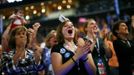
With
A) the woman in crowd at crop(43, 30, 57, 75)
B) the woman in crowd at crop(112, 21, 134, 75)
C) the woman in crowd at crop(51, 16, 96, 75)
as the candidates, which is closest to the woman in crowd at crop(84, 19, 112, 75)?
the woman in crowd at crop(112, 21, 134, 75)

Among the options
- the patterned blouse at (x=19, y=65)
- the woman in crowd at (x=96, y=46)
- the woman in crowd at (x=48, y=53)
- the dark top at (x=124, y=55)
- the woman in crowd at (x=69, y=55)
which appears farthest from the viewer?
the woman in crowd at (x=48, y=53)

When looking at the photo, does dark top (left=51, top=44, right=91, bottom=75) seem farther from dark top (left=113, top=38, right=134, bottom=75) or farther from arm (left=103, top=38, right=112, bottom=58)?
arm (left=103, top=38, right=112, bottom=58)

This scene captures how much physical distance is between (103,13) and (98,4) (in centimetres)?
166

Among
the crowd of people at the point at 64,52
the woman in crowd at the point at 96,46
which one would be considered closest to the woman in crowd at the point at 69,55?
the crowd of people at the point at 64,52

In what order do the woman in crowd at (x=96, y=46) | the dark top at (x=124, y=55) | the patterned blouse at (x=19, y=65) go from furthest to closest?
1. the dark top at (x=124, y=55)
2. the woman in crowd at (x=96, y=46)
3. the patterned blouse at (x=19, y=65)

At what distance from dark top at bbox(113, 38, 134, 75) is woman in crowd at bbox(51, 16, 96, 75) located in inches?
56.4

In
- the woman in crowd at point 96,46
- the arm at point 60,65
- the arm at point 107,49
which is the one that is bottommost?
the arm at point 107,49

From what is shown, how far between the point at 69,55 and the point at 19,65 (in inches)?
32.0

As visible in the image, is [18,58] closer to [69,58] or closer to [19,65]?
[19,65]

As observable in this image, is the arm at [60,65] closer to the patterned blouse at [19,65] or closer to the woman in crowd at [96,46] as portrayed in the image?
the patterned blouse at [19,65]

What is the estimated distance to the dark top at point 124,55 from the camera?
16.6 feet

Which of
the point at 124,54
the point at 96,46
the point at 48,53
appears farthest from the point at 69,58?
the point at 48,53

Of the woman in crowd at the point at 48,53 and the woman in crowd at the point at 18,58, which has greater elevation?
the woman in crowd at the point at 18,58

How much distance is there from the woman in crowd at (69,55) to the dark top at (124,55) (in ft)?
4.70
